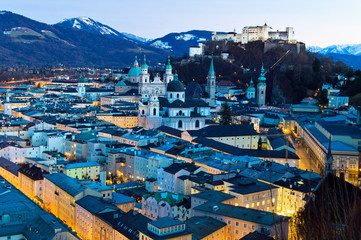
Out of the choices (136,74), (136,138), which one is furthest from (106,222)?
(136,74)

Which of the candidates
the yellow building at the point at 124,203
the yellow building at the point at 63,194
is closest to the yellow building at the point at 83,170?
the yellow building at the point at 63,194

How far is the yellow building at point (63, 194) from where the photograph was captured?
22.3 metres

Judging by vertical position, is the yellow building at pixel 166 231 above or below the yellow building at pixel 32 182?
above

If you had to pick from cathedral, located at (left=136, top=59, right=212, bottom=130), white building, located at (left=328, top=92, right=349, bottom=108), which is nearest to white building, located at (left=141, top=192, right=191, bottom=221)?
cathedral, located at (left=136, top=59, right=212, bottom=130)

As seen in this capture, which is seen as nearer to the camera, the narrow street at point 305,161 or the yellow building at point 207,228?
the yellow building at point 207,228

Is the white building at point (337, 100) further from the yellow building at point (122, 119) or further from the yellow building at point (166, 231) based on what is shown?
the yellow building at point (166, 231)

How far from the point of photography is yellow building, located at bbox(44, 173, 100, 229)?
22328mm

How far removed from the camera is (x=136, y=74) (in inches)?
3073

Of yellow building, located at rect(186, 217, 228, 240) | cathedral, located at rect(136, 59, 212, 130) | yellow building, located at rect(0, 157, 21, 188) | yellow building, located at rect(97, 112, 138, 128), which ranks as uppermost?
cathedral, located at rect(136, 59, 212, 130)

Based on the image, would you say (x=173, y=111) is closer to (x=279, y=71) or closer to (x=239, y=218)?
(x=279, y=71)

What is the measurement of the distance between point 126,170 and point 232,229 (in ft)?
45.2

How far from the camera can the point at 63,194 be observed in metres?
23.2

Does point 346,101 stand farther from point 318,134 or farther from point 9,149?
point 9,149

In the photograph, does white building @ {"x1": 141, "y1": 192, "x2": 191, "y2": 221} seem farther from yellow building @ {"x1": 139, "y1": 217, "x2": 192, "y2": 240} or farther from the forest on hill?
the forest on hill
